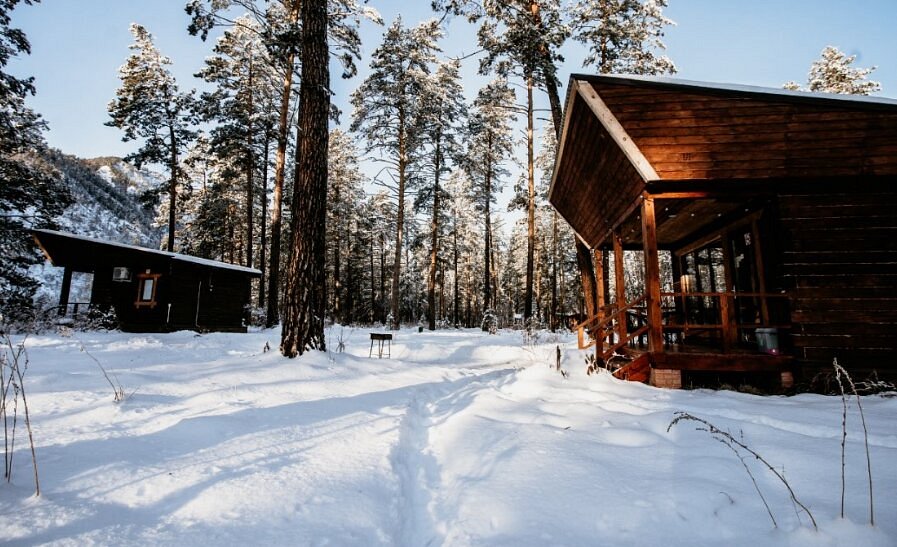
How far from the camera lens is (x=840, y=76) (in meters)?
21.4

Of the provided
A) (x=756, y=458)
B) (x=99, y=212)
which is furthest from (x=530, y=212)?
(x=99, y=212)

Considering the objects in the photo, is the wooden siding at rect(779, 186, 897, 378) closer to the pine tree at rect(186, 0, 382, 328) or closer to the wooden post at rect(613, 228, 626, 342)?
the wooden post at rect(613, 228, 626, 342)

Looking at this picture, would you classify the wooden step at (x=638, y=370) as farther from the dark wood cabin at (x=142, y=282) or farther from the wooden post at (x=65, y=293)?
the wooden post at (x=65, y=293)

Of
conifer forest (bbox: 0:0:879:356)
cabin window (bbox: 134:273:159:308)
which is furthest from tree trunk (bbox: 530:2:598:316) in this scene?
cabin window (bbox: 134:273:159:308)

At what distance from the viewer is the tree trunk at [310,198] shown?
6.74m

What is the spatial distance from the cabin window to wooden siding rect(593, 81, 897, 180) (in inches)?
762

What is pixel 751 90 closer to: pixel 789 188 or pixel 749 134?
pixel 749 134

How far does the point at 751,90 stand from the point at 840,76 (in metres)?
23.6

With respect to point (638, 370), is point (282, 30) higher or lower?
higher

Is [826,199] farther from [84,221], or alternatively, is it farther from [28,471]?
[84,221]

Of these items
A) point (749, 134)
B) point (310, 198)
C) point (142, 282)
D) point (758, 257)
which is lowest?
point (758, 257)

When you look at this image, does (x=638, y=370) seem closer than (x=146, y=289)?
Yes

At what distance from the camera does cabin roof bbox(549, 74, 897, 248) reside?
646cm

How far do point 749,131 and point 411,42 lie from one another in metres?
18.3
